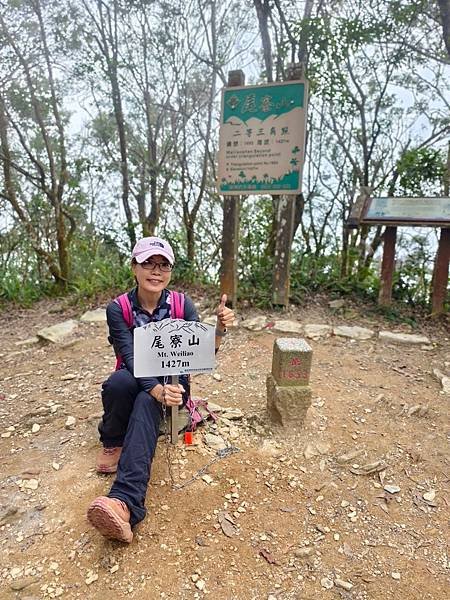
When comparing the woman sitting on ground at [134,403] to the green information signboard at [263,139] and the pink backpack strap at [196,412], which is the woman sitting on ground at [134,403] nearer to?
the pink backpack strap at [196,412]

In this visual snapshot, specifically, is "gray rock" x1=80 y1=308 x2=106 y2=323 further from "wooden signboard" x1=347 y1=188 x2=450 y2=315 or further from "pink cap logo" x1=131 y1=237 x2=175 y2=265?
"wooden signboard" x1=347 y1=188 x2=450 y2=315

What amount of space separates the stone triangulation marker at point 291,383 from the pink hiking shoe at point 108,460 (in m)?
0.95

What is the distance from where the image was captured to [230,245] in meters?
4.44

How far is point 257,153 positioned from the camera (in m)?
4.19

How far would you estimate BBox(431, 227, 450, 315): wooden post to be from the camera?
4.26 m

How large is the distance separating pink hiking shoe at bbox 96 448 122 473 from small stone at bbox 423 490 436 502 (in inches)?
61.8

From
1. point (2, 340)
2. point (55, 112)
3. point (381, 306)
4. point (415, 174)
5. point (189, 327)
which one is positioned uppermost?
point (55, 112)

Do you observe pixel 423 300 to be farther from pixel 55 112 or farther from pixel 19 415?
pixel 55 112

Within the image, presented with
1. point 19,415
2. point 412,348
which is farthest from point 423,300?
point 19,415

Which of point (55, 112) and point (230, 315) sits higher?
point (55, 112)

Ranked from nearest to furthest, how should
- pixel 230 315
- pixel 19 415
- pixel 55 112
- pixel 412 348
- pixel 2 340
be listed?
pixel 230 315
pixel 19 415
pixel 412 348
pixel 2 340
pixel 55 112

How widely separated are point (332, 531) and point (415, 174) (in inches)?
173

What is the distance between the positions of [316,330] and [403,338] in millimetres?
841

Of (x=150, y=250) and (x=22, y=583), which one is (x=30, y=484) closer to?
(x=22, y=583)
